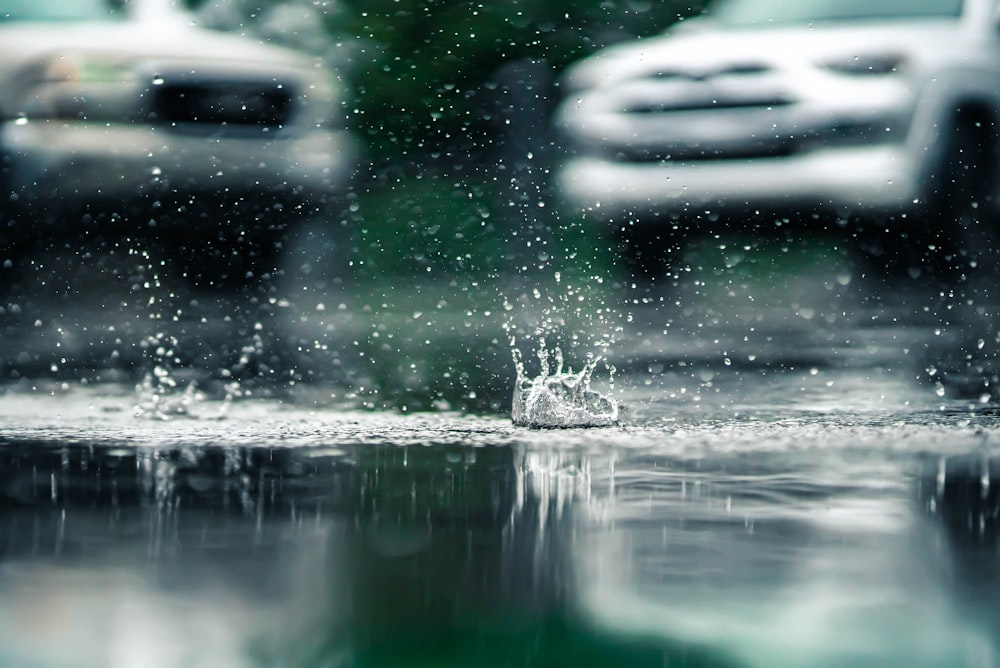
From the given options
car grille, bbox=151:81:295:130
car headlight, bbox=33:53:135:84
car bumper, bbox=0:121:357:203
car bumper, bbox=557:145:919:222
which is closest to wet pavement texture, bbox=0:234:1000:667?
car bumper, bbox=557:145:919:222

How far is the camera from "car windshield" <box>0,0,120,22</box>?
559 centimetres

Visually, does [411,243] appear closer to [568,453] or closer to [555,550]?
[568,453]

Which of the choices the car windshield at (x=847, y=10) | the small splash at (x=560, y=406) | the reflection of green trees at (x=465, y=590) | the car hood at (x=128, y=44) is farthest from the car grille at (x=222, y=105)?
the reflection of green trees at (x=465, y=590)

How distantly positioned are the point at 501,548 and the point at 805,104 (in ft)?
11.9

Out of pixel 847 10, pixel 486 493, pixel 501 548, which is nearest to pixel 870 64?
pixel 847 10

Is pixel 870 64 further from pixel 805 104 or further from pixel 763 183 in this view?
pixel 763 183

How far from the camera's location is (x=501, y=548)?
219 cm

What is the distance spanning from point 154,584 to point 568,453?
5.07 feet

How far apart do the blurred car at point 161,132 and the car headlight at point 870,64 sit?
231 cm

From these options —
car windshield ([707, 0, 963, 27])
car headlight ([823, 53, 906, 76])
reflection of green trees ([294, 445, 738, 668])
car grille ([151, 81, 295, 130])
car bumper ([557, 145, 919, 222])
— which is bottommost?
reflection of green trees ([294, 445, 738, 668])

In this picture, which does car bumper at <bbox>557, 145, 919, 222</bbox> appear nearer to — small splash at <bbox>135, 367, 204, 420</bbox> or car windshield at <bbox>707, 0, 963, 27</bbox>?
car windshield at <bbox>707, 0, 963, 27</bbox>

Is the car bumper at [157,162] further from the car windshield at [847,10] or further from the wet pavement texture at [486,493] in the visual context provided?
the car windshield at [847,10]

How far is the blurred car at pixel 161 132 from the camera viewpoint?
18.7 ft

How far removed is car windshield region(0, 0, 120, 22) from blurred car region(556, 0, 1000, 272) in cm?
205
